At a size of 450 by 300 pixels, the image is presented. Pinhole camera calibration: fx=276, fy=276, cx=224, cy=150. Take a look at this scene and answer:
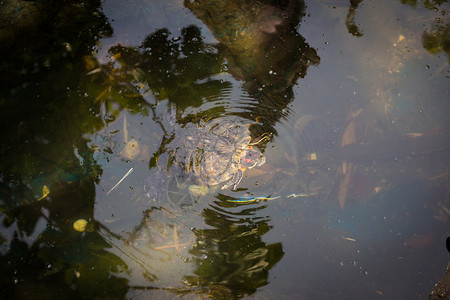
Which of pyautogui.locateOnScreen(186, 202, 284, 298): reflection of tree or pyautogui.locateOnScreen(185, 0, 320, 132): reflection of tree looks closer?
pyautogui.locateOnScreen(186, 202, 284, 298): reflection of tree

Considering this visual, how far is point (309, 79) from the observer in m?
2.99

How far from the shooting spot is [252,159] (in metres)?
2.95

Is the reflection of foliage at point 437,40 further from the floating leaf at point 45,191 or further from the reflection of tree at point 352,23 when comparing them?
the floating leaf at point 45,191

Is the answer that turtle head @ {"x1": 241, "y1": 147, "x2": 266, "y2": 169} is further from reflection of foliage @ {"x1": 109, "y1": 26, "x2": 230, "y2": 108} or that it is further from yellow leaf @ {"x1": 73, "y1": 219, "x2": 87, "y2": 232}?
yellow leaf @ {"x1": 73, "y1": 219, "x2": 87, "y2": 232}

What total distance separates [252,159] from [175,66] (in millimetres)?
1330

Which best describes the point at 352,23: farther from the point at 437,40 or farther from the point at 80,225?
the point at 80,225

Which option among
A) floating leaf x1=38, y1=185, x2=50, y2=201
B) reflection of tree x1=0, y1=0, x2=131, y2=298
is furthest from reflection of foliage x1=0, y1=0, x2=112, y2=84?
floating leaf x1=38, y1=185, x2=50, y2=201

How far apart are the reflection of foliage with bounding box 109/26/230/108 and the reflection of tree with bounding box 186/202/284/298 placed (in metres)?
1.28

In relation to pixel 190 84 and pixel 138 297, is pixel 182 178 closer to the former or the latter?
pixel 190 84

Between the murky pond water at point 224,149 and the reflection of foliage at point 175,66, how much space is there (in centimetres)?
2

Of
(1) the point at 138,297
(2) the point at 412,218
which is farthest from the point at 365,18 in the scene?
(1) the point at 138,297

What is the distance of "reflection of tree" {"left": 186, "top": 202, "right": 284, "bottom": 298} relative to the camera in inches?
113

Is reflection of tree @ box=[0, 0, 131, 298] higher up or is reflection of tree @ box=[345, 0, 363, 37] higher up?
reflection of tree @ box=[345, 0, 363, 37]

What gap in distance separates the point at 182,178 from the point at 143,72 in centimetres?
125
